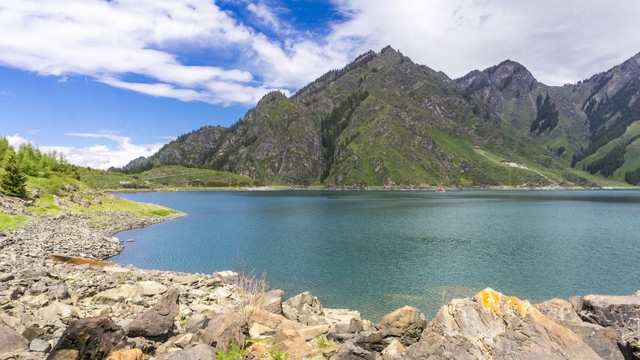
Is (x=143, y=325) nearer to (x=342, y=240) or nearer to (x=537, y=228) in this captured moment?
(x=342, y=240)

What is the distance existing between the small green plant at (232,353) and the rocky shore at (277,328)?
0.23 feet

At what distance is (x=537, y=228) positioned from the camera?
79.2m

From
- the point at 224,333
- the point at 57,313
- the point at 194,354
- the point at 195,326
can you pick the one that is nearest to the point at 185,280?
the point at 57,313

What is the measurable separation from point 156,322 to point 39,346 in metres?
4.51

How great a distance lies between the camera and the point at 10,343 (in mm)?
11578

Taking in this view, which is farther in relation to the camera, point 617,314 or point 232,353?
point 232,353

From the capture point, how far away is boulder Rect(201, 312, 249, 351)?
13.5 m

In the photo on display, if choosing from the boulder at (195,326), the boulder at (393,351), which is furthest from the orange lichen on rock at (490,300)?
the boulder at (195,326)

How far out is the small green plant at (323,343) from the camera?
1625 cm

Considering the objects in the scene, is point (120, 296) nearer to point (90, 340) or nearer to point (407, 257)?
point (90, 340)

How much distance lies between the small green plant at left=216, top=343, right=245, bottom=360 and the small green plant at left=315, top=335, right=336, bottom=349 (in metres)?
4.68

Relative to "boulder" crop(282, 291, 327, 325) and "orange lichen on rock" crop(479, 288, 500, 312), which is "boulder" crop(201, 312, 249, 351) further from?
"orange lichen on rock" crop(479, 288, 500, 312)

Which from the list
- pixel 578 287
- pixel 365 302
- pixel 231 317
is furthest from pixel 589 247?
pixel 231 317

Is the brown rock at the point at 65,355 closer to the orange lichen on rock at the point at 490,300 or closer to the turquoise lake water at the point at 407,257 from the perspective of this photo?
the orange lichen on rock at the point at 490,300
